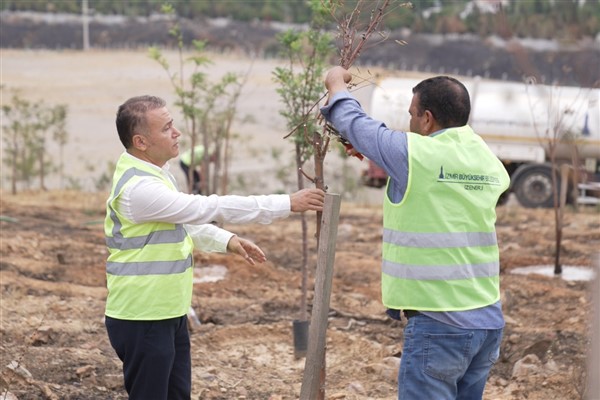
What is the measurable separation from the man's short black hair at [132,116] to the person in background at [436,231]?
2.94 feet

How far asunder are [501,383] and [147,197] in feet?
11.1

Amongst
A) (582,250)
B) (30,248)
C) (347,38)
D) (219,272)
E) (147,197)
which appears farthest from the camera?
(582,250)

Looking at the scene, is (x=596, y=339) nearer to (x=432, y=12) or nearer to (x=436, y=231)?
(x=436, y=231)

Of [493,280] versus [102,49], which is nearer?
[493,280]

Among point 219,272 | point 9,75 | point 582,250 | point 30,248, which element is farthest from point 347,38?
point 9,75

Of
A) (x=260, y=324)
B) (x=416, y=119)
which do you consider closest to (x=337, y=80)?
(x=416, y=119)

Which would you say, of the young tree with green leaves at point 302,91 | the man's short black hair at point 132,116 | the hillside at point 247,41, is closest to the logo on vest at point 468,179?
the man's short black hair at point 132,116

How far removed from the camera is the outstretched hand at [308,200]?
4.17 metres

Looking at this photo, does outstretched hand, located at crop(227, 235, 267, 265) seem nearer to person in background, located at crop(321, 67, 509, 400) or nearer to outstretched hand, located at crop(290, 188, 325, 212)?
outstretched hand, located at crop(290, 188, 325, 212)

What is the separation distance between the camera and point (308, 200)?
418cm

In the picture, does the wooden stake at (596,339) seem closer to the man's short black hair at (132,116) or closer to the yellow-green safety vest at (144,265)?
the yellow-green safety vest at (144,265)

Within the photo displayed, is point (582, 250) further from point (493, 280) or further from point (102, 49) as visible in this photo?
point (102, 49)

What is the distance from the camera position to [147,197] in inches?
161

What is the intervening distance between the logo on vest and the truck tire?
1701cm
